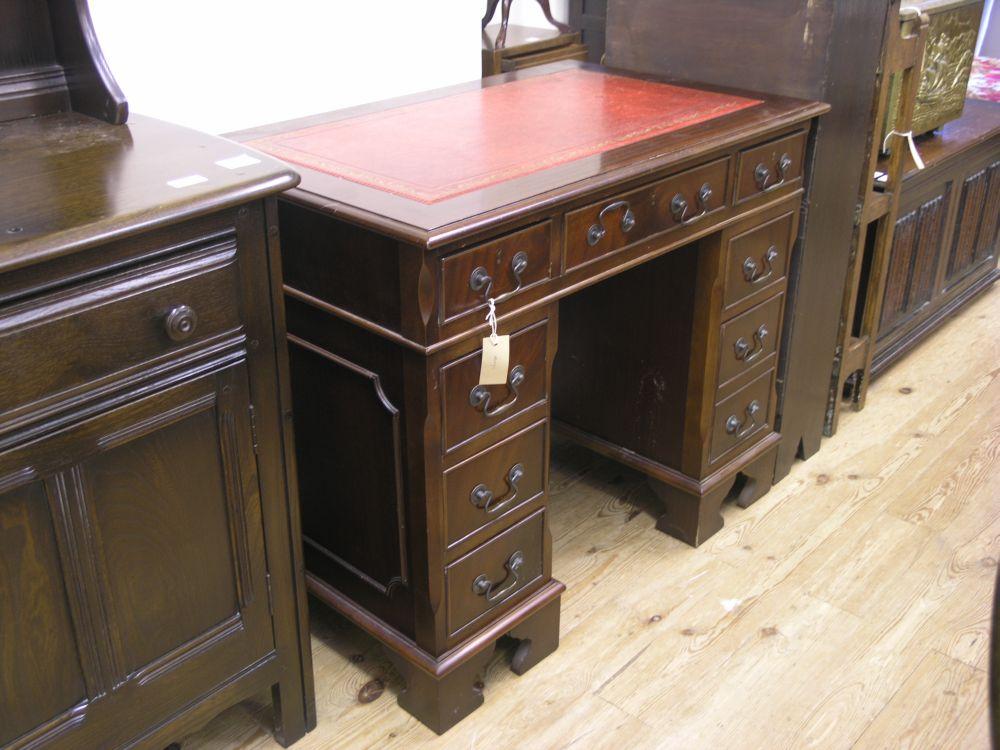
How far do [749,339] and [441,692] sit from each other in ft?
3.35

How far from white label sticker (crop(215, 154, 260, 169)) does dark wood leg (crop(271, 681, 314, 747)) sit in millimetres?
859

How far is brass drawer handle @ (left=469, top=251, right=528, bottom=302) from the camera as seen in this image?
5.29 ft

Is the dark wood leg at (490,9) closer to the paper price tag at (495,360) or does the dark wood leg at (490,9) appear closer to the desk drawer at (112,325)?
the paper price tag at (495,360)

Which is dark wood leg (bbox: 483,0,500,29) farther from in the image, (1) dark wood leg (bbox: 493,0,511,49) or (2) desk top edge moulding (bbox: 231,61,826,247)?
(2) desk top edge moulding (bbox: 231,61,826,247)

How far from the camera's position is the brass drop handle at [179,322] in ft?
4.49

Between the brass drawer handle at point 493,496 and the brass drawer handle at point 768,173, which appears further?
the brass drawer handle at point 768,173

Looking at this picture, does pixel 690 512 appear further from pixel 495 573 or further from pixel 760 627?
pixel 495 573

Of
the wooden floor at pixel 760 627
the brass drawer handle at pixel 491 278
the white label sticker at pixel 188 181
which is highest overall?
the white label sticker at pixel 188 181

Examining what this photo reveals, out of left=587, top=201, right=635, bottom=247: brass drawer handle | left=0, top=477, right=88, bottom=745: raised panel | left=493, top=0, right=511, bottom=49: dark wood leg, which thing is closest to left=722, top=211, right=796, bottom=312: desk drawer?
left=587, top=201, right=635, bottom=247: brass drawer handle

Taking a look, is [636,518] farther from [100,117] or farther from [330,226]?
[100,117]

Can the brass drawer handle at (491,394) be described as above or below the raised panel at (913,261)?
above

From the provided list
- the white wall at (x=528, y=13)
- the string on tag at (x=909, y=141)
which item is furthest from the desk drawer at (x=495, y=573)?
the white wall at (x=528, y=13)

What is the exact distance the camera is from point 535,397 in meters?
1.86

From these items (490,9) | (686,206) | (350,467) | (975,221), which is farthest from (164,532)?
(975,221)
